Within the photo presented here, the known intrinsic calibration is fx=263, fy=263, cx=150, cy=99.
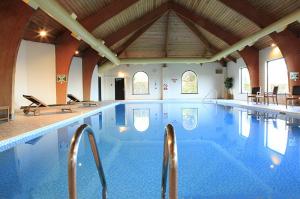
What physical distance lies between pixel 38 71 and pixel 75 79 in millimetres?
3663

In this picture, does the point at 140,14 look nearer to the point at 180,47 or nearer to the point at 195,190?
the point at 180,47

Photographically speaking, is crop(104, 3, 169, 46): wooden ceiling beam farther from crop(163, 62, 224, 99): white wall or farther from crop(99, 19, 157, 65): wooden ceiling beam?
crop(163, 62, 224, 99): white wall

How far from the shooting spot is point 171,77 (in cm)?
2156

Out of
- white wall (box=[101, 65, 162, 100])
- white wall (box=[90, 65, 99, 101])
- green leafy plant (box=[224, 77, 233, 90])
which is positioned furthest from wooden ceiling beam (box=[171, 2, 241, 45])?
white wall (box=[101, 65, 162, 100])

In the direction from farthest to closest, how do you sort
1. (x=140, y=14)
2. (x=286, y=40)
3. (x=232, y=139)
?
1. (x=140, y=14)
2. (x=286, y=40)
3. (x=232, y=139)

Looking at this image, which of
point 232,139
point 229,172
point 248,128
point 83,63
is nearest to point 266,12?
point 248,128

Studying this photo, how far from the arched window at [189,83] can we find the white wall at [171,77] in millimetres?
275

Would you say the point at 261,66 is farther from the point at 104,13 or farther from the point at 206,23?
the point at 104,13

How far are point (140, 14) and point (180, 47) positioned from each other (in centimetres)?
655

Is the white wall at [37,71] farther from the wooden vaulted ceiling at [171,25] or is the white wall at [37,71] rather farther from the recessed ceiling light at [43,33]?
the recessed ceiling light at [43,33]

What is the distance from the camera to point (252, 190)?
8.96 feet

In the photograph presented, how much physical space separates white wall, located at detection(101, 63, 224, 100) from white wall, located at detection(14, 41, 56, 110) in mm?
9609

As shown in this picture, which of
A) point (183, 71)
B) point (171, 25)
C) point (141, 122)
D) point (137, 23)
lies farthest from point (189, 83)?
point (141, 122)

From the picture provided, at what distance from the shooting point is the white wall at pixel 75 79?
15008mm
